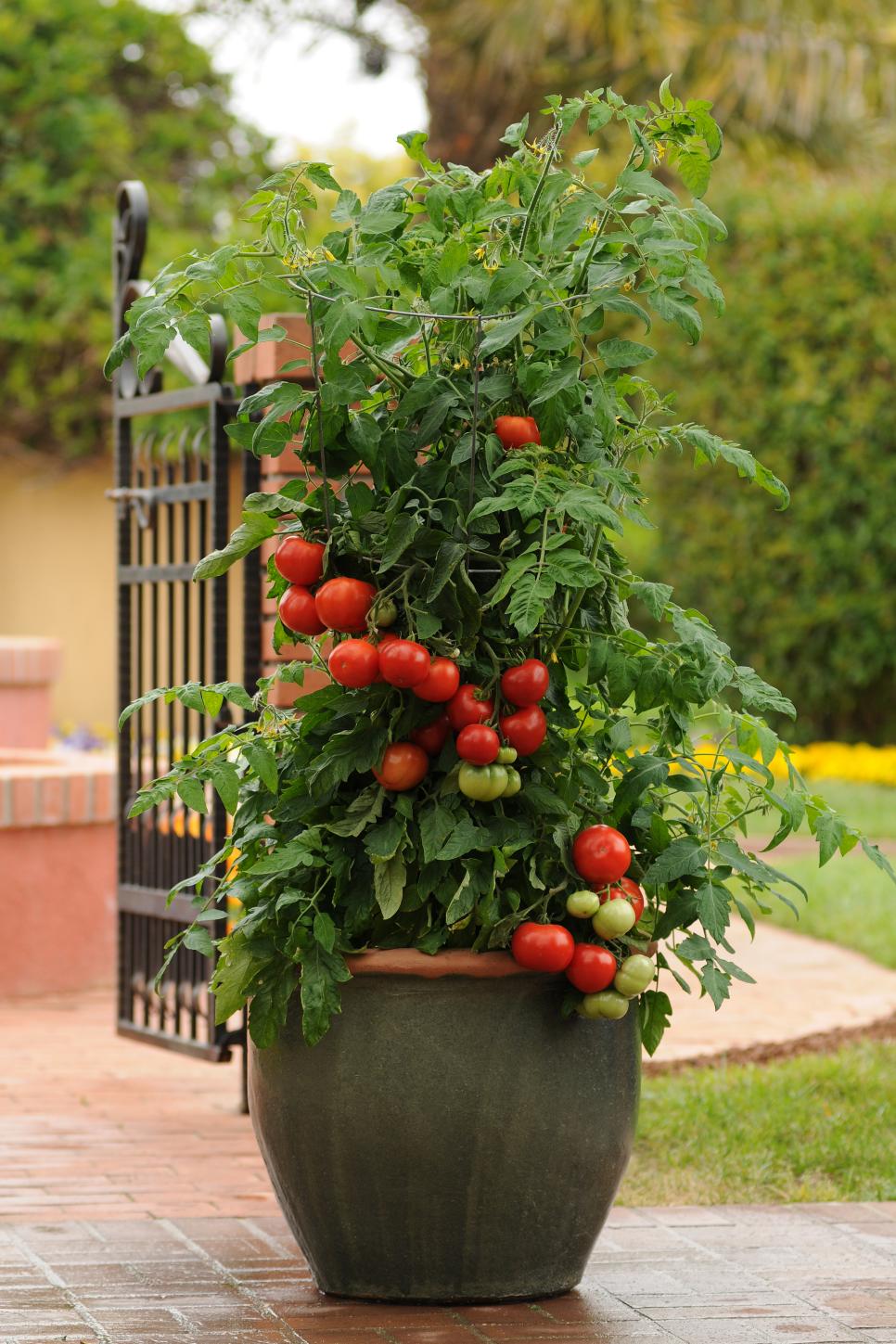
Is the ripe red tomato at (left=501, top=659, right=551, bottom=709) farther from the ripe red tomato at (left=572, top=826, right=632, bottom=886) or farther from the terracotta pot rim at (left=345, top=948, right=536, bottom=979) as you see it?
the terracotta pot rim at (left=345, top=948, right=536, bottom=979)

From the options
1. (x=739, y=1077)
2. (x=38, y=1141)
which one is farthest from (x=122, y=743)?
(x=739, y=1077)

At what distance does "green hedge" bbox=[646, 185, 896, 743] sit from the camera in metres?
11.8

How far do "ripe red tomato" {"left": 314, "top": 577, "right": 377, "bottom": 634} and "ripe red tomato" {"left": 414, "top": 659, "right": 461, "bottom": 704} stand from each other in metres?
0.16

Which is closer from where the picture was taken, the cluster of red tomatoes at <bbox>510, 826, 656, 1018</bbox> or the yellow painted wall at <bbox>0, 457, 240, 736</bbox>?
the cluster of red tomatoes at <bbox>510, 826, 656, 1018</bbox>

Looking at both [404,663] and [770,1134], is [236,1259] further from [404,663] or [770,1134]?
[770,1134]

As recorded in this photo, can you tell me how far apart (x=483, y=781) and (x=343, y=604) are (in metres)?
0.38

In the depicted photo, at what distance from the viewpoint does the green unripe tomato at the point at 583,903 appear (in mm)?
3193

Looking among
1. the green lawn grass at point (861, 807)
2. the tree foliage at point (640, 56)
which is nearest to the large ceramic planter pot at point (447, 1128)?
the green lawn grass at point (861, 807)

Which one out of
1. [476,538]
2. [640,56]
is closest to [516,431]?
[476,538]

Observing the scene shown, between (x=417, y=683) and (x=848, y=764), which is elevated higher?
(x=417, y=683)

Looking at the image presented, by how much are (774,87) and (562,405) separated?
1180 centimetres

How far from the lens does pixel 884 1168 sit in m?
4.35

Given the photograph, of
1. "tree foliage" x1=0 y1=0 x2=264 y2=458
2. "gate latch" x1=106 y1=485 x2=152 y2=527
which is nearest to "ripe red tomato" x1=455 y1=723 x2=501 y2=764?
"gate latch" x1=106 y1=485 x2=152 y2=527

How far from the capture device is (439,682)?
10.2 ft
